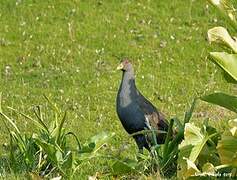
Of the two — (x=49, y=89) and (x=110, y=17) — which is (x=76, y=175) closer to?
(x=49, y=89)

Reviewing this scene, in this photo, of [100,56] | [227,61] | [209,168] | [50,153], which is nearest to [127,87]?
[50,153]

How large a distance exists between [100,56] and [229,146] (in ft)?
28.3

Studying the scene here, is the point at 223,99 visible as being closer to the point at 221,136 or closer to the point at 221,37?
the point at 221,136

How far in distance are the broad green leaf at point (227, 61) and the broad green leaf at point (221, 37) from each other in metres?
0.15

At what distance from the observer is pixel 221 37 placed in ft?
20.7

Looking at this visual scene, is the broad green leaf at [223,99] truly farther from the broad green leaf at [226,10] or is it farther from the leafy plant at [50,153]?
the leafy plant at [50,153]

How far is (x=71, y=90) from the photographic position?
13180mm

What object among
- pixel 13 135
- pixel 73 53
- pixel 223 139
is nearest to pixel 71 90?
pixel 73 53

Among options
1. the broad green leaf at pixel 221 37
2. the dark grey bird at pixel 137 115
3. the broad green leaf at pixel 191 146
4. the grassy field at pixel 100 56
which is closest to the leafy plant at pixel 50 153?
the broad green leaf at pixel 191 146

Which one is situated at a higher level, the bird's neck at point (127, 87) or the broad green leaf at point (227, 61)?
the broad green leaf at point (227, 61)

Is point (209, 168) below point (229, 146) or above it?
below

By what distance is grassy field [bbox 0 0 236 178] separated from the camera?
1245 cm

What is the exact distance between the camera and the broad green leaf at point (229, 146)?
20.3 ft

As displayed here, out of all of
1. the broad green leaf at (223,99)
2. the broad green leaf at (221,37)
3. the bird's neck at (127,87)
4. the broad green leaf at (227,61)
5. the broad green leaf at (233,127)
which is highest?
the broad green leaf at (221,37)
